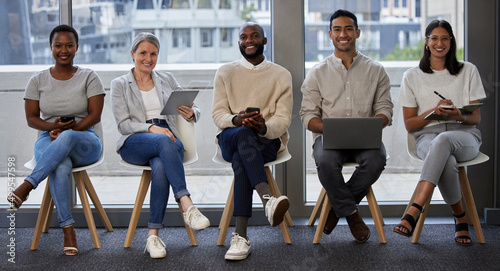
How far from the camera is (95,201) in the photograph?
332 centimetres

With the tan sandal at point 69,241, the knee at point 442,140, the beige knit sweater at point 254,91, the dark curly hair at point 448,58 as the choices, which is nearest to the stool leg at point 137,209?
the tan sandal at point 69,241

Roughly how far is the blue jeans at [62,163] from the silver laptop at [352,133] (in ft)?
4.32

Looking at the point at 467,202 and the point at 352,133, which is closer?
the point at 352,133

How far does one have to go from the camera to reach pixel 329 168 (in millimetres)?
2975

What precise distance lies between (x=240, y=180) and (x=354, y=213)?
0.64 meters

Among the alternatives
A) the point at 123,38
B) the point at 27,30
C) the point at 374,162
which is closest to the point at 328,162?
the point at 374,162

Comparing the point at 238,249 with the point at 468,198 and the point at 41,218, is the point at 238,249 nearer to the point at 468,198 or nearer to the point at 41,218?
the point at 41,218

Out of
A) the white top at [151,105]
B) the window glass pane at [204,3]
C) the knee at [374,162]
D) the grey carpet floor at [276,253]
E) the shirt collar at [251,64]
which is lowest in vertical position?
the grey carpet floor at [276,253]

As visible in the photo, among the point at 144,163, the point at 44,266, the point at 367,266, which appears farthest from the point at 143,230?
the point at 367,266

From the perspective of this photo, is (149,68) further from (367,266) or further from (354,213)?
(367,266)

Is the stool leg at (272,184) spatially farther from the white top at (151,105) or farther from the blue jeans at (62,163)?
the blue jeans at (62,163)

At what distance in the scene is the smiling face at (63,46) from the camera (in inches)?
126

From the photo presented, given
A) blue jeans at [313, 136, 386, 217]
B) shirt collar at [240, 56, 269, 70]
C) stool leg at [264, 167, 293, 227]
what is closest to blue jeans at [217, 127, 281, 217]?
stool leg at [264, 167, 293, 227]

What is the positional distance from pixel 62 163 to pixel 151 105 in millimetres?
597
